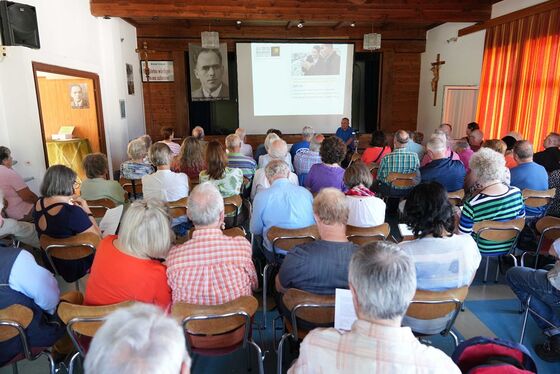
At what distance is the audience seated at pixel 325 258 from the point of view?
1915 mm

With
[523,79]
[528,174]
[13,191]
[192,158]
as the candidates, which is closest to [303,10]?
[523,79]

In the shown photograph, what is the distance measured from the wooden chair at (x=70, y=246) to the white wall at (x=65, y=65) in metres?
2.50

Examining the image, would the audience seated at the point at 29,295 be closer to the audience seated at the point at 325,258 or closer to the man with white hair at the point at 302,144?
the audience seated at the point at 325,258

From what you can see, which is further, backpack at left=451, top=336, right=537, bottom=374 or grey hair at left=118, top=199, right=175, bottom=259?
grey hair at left=118, top=199, right=175, bottom=259

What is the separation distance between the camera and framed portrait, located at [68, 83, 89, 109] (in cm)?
674

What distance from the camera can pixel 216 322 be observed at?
1765 mm

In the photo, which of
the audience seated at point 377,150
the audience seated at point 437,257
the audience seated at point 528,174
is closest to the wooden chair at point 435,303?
the audience seated at point 437,257

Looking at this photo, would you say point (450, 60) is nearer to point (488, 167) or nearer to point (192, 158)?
point (488, 167)

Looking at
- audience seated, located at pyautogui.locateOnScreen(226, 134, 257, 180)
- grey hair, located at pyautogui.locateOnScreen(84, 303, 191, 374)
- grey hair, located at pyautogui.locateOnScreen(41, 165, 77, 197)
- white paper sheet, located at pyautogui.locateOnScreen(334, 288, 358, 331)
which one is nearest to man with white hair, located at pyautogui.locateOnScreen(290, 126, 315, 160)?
audience seated, located at pyautogui.locateOnScreen(226, 134, 257, 180)

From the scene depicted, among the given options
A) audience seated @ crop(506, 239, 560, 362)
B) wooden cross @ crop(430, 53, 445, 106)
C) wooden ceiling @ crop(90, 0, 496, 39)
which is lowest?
audience seated @ crop(506, 239, 560, 362)

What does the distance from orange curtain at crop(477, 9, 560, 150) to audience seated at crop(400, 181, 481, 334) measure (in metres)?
4.58

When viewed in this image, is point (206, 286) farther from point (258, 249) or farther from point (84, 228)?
point (258, 249)

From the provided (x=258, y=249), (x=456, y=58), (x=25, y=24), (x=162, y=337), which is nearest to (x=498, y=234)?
(x=258, y=249)

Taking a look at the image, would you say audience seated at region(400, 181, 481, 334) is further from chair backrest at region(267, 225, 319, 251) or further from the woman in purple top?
the woman in purple top
